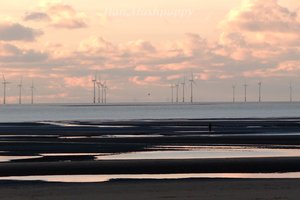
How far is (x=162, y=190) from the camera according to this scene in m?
30.2

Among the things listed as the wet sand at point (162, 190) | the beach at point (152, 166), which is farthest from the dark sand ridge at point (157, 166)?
the wet sand at point (162, 190)

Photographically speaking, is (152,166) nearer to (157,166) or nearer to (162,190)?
(157,166)

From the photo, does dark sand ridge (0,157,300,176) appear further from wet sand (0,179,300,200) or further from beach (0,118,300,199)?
wet sand (0,179,300,200)

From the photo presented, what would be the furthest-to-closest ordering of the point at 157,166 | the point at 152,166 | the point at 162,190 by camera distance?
the point at 152,166 < the point at 157,166 < the point at 162,190

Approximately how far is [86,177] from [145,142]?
26924 millimetres

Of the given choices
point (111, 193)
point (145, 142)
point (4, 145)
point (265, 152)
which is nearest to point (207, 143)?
point (145, 142)

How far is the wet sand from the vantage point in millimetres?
28391

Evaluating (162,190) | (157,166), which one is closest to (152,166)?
(157,166)

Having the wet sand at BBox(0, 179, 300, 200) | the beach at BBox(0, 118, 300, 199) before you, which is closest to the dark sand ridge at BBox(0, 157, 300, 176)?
Result: the beach at BBox(0, 118, 300, 199)

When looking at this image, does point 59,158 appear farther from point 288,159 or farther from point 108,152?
point 288,159

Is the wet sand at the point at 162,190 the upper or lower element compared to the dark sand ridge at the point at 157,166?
lower

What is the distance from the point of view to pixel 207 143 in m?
60.1

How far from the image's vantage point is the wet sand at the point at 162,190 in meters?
28.4

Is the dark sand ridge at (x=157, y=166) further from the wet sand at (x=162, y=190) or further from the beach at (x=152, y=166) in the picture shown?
the wet sand at (x=162, y=190)
